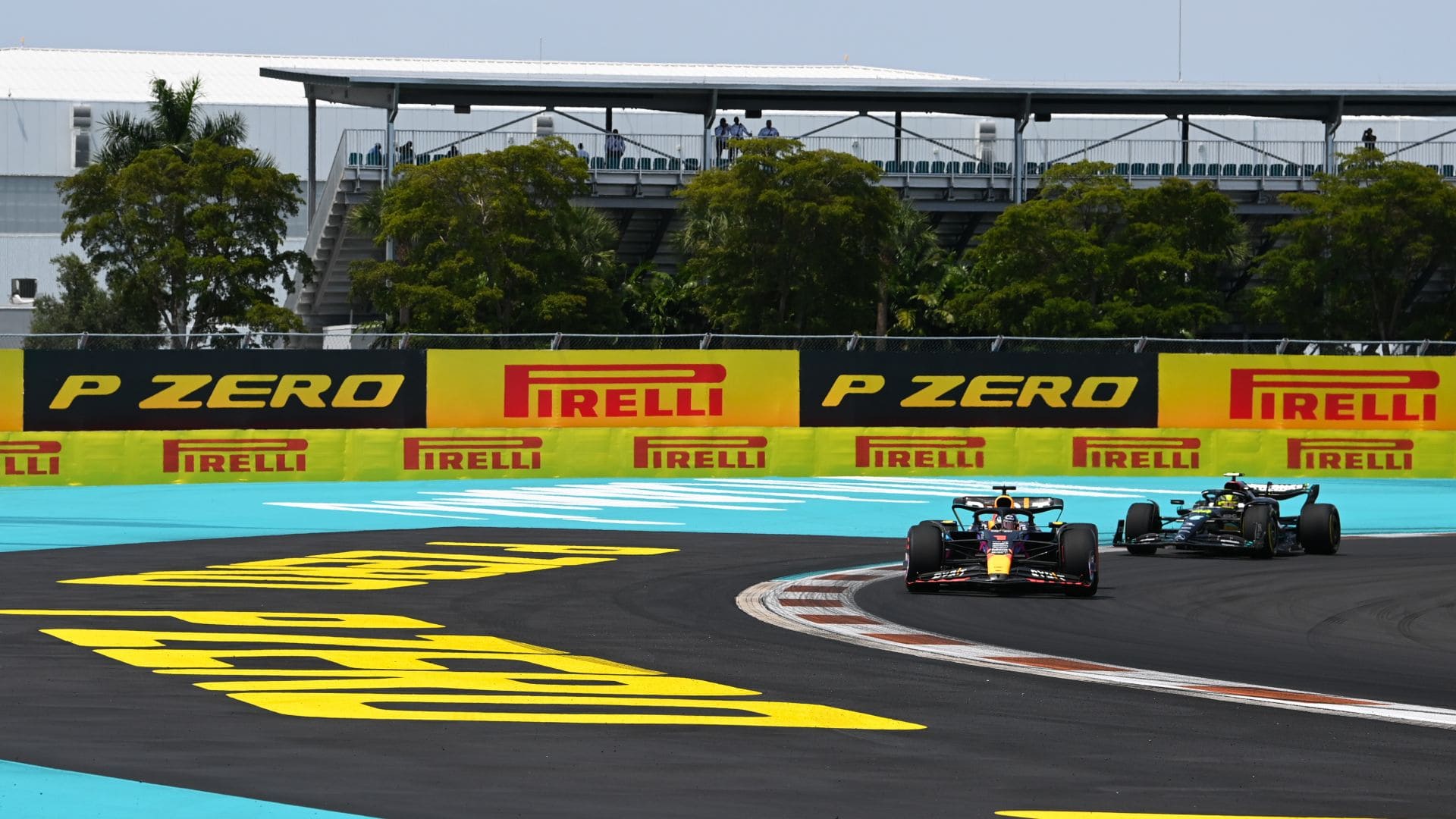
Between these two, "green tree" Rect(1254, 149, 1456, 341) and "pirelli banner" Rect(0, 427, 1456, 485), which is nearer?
"pirelli banner" Rect(0, 427, 1456, 485)

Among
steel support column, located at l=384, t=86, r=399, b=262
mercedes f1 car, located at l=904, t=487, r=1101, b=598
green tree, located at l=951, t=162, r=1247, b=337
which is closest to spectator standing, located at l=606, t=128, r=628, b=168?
steel support column, located at l=384, t=86, r=399, b=262

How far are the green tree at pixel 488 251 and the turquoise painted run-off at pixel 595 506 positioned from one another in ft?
48.9

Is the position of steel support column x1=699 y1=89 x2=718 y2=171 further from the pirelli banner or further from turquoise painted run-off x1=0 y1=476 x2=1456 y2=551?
turquoise painted run-off x1=0 y1=476 x2=1456 y2=551

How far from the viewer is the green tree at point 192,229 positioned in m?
47.8

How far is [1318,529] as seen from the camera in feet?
60.4

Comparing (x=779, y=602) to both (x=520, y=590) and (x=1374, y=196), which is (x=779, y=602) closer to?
(x=520, y=590)

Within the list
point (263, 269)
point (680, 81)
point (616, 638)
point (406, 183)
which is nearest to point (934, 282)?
point (680, 81)

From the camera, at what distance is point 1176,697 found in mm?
9094

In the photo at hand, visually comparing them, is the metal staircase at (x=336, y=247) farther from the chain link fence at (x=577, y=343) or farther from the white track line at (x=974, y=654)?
the white track line at (x=974, y=654)

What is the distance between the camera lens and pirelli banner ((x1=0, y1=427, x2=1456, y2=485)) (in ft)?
87.1

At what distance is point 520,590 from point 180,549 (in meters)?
5.21

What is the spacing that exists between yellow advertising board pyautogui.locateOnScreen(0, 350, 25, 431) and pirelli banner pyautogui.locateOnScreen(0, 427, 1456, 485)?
2.52 feet

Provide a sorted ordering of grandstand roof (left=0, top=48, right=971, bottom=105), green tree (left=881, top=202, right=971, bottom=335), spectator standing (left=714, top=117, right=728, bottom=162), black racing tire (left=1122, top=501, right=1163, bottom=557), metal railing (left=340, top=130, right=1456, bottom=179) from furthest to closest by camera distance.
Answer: grandstand roof (left=0, top=48, right=971, bottom=105) → spectator standing (left=714, top=117, right=728, bottom=162) → metal railing (left=340, top=130, right=1456, bottom=179) → green tree (left=881, top=202, right=971, bottom=335) → black racing tire (left=1122, top=501, right=1163, bottom=557)

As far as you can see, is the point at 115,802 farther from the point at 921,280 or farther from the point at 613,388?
the point at 921,280
